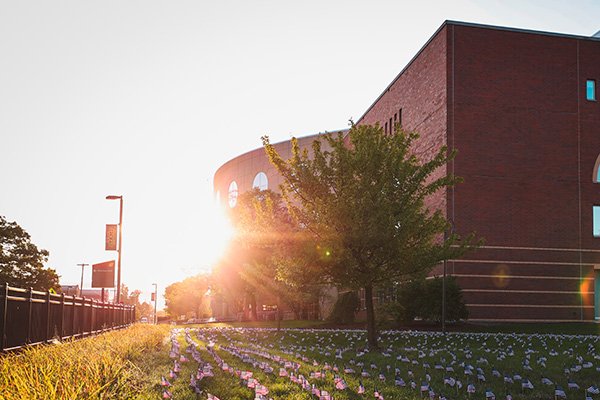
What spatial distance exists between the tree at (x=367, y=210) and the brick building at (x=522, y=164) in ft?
51.7

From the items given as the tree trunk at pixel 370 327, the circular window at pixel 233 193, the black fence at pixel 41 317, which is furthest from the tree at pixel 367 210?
the circular window at pixel 233 193

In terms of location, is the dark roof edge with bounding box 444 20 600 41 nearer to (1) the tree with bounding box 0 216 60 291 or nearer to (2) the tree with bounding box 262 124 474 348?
(2) the tree with bounding box 262 124 474 348

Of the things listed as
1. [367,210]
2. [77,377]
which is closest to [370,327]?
[367,210]

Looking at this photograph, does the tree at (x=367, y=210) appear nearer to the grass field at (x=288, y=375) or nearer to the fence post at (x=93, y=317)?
the grass field at (x=288, y=375)

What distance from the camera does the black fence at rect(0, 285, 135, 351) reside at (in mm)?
12695

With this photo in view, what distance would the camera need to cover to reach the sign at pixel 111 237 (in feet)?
121

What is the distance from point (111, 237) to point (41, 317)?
2193cm

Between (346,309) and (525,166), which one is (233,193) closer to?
(346,309)

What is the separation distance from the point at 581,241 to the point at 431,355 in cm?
2341

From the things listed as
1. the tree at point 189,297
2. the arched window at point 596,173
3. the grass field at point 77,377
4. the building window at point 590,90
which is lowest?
the tree at point 189,297

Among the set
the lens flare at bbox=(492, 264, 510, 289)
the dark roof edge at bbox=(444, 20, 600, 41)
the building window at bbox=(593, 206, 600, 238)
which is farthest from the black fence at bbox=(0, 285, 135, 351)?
the building window at bbox=(593, 206, 600, 238)

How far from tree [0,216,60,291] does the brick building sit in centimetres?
3209

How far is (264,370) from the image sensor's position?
11.0 metres

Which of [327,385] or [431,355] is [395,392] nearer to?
[327,385]
